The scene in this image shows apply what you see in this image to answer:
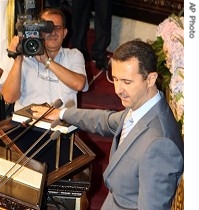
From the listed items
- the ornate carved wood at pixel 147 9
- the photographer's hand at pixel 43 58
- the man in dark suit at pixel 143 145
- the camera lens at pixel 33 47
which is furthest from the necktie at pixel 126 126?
the ornate carved wood at pixel 147 9

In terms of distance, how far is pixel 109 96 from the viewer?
14.7 ft

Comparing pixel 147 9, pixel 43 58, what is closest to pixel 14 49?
pixel 43 58

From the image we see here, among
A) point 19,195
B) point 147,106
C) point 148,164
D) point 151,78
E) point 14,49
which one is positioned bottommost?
point 19,195

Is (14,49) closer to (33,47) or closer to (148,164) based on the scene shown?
(33,47)

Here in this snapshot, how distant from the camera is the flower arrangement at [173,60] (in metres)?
2.81

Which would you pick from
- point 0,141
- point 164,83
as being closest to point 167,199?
point 0,141

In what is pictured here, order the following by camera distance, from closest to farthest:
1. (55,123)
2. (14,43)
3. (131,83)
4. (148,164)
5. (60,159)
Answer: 1. (148,164)
2. (131,83)
3. (55,123)
4. (60,159)
5. (14,43)

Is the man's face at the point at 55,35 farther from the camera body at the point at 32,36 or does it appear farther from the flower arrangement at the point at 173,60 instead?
the flower arrangement at the point at 173,60

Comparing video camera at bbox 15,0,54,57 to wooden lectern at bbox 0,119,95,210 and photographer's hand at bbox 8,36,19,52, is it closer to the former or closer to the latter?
photographer's hand at bbox 8,36,19,52

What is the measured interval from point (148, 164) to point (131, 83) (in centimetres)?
31

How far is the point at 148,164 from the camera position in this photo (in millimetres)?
1896

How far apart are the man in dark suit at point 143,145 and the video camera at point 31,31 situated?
81 cm

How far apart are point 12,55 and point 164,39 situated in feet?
3.26

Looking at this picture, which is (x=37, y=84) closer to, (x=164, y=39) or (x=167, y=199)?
(x=164, y=39)
